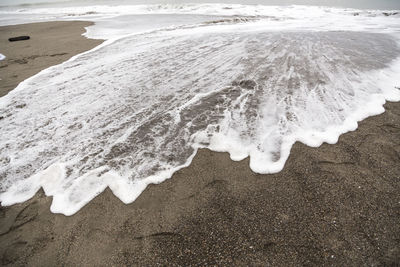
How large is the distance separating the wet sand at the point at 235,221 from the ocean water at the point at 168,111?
0.25 metres

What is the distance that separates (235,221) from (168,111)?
7.68 ft

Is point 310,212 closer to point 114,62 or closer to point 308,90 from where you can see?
point 308,90

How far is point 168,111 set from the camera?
149 inches

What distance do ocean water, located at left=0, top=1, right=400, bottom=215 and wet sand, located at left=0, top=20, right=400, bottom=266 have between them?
0.81 feet

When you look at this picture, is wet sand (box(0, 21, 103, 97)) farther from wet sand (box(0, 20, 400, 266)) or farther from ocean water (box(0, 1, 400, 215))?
wet sand (box(0, 20, 400, 266))

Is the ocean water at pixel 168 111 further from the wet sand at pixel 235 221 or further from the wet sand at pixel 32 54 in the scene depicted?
the wet sand at pixel 32 54

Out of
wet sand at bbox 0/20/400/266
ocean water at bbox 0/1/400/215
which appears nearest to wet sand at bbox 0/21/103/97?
ocean water at bbox 0/1/400/215

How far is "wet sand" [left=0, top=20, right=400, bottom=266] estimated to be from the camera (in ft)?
6.25

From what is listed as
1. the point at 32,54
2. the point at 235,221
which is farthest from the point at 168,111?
the point at 32,54

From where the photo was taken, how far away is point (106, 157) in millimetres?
2965

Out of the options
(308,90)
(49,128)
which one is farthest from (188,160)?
(308,90)

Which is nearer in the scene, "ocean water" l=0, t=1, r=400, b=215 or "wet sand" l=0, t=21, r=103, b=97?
"ocean water" l=0, t=1, r=400, b=215

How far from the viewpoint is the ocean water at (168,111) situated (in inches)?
110

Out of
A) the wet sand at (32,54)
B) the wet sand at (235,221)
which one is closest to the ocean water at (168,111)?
the wet sand at (235,221)
